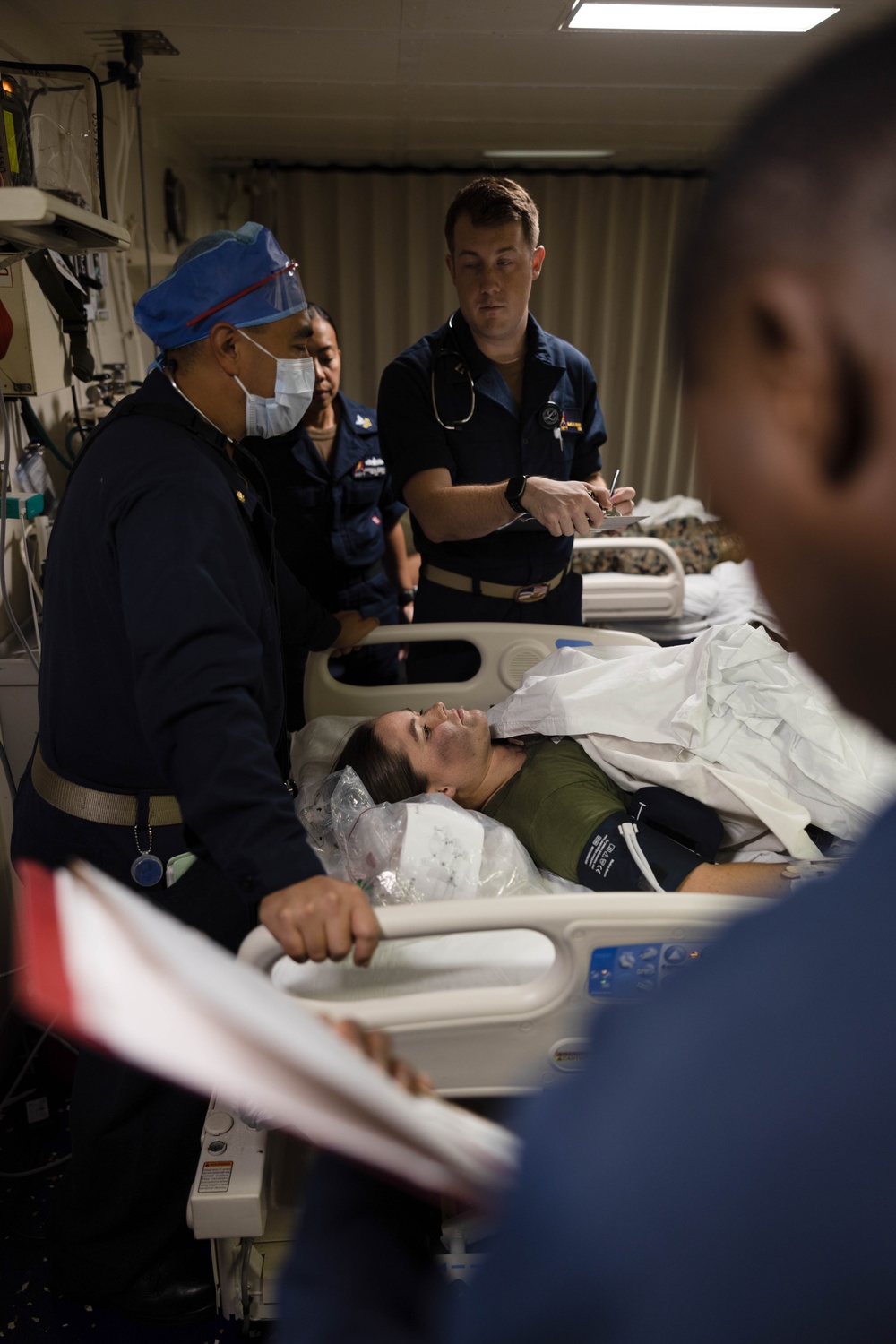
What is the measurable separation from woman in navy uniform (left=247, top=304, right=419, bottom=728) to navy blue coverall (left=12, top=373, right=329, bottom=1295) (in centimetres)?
120

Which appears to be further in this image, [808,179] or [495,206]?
[495,206]

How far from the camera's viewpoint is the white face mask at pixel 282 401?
1739mm

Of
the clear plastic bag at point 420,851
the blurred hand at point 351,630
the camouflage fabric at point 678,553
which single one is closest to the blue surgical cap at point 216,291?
the blurred hand at point 351,630

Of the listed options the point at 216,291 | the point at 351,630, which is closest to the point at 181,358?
the point at 216,291

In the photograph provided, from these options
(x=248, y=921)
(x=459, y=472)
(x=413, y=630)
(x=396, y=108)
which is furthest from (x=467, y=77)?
(x=248, y=921)

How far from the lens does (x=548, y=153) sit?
4805 millimetres

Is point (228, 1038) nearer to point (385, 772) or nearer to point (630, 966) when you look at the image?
point (630, 966)

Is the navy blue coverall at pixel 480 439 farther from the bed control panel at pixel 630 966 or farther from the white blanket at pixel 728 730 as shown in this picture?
the bed control panel at pixel 630 966

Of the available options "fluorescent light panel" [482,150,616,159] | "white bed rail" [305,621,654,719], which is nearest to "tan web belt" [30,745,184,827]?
"white bed rail" [305,621,654,719]

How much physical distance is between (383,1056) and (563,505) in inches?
64.5

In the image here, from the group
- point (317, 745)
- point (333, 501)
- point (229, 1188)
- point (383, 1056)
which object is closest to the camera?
point (383, 1056)

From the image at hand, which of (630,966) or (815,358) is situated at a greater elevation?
(815,358)

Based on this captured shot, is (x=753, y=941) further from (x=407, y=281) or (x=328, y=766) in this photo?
(x=407, y=281)

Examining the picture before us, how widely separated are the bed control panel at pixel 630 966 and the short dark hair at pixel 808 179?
1.11 meters
